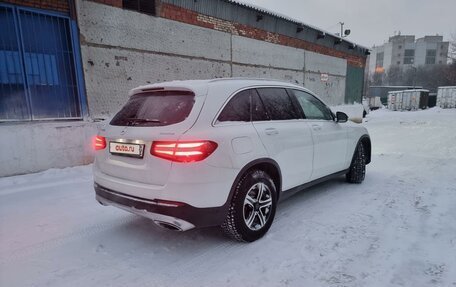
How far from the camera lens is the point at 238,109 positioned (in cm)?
315

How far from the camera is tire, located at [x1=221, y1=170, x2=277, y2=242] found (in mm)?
2953

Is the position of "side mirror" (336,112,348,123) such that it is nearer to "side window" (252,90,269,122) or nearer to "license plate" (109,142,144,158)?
"side window" (252,90,269,122)

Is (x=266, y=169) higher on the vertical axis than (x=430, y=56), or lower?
lower

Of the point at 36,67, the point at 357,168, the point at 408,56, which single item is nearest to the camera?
the point at 357,168

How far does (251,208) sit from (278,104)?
4.51 ft

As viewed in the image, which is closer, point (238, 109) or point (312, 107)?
point (238, 109)

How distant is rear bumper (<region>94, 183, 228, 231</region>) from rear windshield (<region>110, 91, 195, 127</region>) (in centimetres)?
74

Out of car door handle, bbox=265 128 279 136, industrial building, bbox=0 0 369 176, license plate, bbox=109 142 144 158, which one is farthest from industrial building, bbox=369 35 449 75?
license plate, bbox=109 142 144 158

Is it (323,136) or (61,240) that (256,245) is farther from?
(61,240)

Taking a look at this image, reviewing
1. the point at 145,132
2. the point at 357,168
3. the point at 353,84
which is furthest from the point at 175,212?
the point at 353,84

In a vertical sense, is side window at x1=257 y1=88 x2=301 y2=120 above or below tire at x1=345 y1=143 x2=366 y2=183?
above

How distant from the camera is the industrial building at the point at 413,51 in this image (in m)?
93.1

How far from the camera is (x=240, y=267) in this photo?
105 inches

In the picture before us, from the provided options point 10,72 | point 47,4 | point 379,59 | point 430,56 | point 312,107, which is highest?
point 379,59
